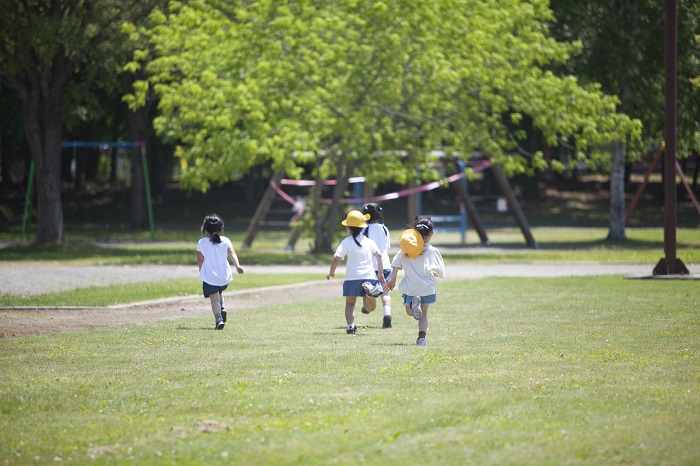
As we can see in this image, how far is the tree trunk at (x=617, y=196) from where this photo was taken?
36.3m

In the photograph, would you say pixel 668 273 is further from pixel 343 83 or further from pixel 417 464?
pixel 417 464

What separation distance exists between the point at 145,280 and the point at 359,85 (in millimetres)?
8810

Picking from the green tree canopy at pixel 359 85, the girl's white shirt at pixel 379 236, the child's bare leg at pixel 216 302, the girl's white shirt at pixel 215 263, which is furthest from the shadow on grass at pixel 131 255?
the child's bare leg at pixel 216 302

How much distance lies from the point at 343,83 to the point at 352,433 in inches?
773

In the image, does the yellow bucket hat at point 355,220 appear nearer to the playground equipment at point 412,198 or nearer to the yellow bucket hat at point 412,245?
the yellow bucket hat at point 412,245

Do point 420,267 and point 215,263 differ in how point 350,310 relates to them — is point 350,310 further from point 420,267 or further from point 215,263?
point 215,263

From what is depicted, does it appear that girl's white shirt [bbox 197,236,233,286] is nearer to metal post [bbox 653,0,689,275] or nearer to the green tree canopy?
metal post [bbox 653,0,689,275]

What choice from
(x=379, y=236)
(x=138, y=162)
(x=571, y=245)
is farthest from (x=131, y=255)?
(x=379, y=236)

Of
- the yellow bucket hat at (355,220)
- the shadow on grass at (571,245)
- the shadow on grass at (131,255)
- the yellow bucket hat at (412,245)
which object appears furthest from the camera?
the shadow on grass at (571,245)

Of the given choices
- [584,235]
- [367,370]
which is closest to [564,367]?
[367,370]

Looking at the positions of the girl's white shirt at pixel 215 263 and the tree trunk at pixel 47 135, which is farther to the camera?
the tree trunk at pixel 47 135

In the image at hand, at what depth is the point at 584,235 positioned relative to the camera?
1622 inches

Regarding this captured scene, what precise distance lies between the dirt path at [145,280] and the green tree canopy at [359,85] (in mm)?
3664

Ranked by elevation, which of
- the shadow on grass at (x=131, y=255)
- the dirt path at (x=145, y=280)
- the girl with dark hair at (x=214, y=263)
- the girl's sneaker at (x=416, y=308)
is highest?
the girl with dark hair at (x=214, y=263)
